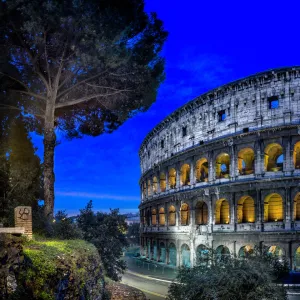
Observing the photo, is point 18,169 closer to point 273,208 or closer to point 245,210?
point 245,210

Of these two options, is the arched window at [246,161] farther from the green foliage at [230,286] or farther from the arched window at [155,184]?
the green foliage at [230,286]

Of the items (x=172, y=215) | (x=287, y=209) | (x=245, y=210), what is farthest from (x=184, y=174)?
(x=287, y=209)

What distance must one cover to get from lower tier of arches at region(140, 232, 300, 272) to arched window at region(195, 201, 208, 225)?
1367 millimetres

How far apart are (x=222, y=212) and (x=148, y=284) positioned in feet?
27.8

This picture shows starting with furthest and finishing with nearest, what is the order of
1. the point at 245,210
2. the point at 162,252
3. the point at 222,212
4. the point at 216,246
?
the point at 162,252
the point at 222,212
the point at 216,246
the point at 245,210

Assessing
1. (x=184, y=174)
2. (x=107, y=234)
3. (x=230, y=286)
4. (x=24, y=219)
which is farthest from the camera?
(x=184, y=174)

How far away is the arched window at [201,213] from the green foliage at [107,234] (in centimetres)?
1059

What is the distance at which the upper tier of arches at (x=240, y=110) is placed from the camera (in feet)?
89.6

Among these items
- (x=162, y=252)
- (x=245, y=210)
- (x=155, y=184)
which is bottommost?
(x=162, y=252)

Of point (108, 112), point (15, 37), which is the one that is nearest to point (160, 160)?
point (108, 112)

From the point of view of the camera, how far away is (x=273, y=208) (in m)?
27.9

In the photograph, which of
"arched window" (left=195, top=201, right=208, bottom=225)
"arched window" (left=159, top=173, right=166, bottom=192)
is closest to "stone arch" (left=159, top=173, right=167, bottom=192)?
"arched window" (left=159, top=173, right=166, bottom=192)

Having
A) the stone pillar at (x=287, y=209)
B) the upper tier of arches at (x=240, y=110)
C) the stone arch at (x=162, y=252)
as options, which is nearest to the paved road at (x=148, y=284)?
the stone arch at (x=162, y=252)

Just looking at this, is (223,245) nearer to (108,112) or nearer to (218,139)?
(218,139)
